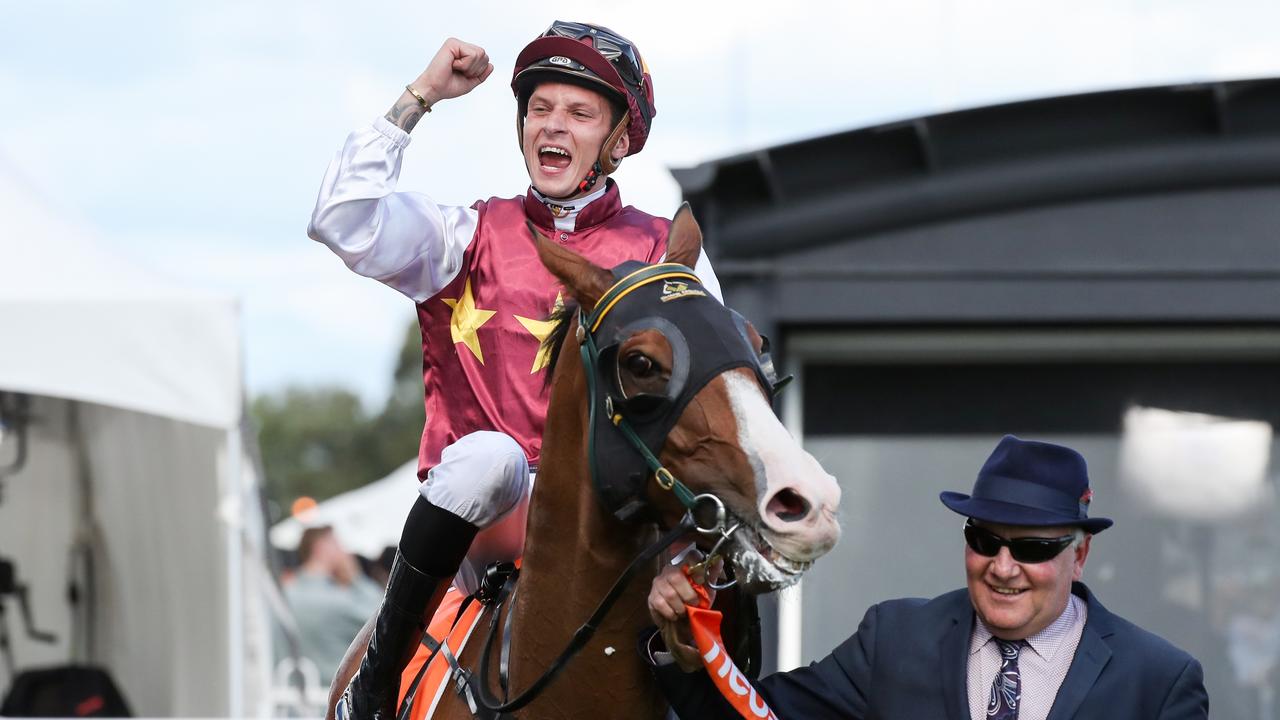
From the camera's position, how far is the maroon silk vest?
10.4 ft

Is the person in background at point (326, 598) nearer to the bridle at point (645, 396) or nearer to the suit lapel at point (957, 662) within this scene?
the suit lapel at point (957, 662)

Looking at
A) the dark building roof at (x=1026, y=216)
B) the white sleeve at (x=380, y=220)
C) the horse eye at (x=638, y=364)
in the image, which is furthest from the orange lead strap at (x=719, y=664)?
the dark building roof at (x=1026, y=216)

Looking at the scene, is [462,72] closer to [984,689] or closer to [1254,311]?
[984,689]

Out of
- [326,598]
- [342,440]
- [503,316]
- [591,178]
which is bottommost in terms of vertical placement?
[342,440]

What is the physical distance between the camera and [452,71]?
10.4 ft

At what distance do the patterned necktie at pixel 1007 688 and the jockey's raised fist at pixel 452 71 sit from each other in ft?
5.41

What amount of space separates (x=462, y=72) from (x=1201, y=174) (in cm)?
459

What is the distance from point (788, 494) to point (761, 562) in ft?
0.40

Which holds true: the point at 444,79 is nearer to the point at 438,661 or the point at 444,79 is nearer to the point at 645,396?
the point at 645,396

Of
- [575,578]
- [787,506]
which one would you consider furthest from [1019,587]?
[575,578]

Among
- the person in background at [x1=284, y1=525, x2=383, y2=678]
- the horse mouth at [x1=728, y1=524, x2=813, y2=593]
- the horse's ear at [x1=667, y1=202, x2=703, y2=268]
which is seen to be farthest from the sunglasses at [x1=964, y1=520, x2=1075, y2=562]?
the person in background at [x1=284, y1=525, x2=383, y2=678]

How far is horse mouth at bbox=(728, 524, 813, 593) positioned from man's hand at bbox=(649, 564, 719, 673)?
0.43 feet

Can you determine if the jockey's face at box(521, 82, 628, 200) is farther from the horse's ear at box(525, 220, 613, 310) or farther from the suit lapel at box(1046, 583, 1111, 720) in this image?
the suit lapel at box(1046, 583, 1111, 720)

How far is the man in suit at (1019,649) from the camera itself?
2.95m
